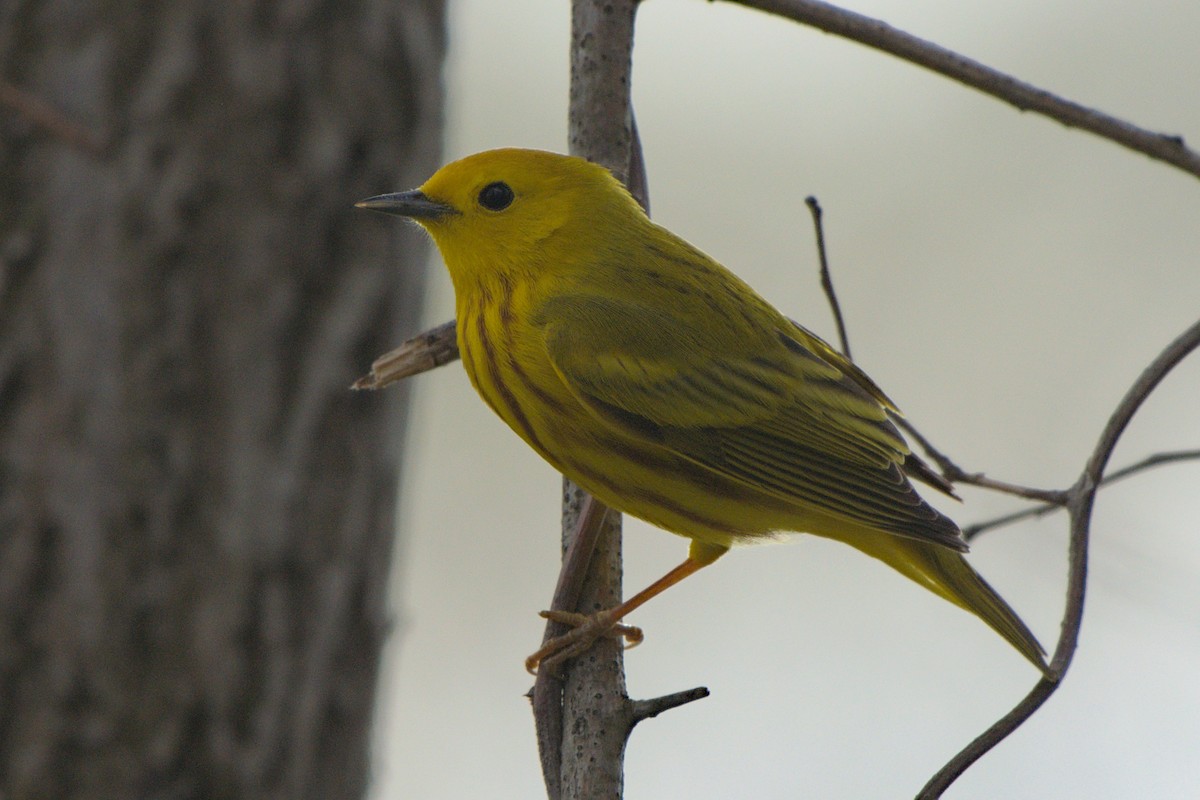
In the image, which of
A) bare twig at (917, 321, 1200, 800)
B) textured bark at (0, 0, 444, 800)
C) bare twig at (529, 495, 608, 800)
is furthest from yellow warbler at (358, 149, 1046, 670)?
textured bark at (0, 0, 444, 800)

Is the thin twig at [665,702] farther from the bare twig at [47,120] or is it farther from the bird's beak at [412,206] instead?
the bare twig at [47,120]

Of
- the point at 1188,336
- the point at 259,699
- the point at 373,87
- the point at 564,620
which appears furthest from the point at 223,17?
the point at 1188,336

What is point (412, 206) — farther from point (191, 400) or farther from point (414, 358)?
point (191, 400)

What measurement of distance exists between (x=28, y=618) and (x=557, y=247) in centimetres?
185

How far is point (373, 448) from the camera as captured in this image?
4.43 meters

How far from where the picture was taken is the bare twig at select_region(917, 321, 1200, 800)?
7.44 feet

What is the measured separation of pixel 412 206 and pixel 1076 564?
1.83 m

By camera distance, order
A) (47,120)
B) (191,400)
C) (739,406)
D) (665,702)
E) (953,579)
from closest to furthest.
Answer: (665,702)
(47,120)
(953,579)
(739,406)
(191,400)

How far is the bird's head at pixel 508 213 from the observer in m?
3.49

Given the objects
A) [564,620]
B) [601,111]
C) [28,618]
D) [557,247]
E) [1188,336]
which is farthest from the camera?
[28,618]

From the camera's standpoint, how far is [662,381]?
330 cm

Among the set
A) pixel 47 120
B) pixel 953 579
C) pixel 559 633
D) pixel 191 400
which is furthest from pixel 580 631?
pixel 191 400

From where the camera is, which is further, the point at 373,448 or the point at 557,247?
the point at 373,448

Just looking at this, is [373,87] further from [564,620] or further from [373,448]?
[564,620]
